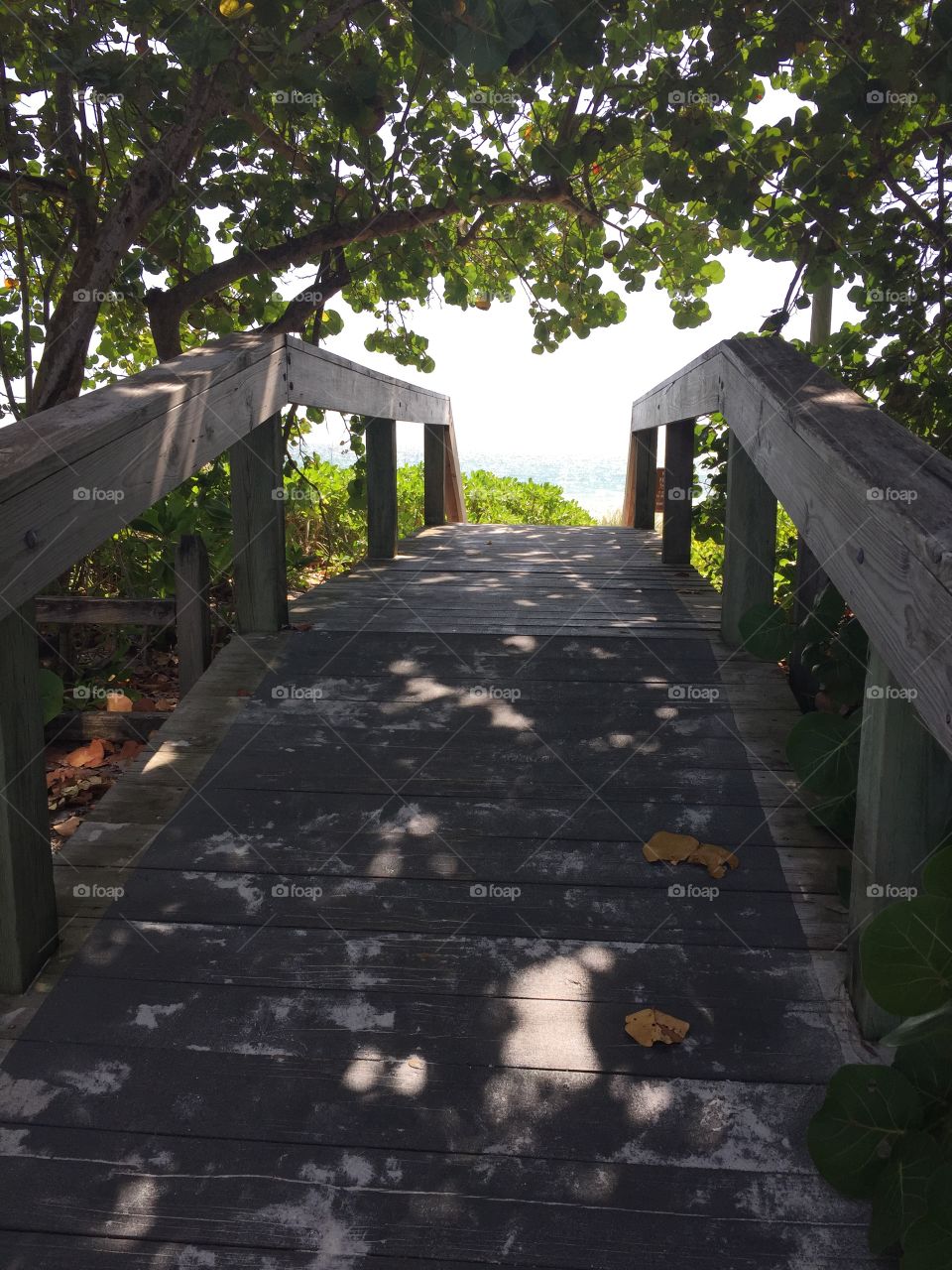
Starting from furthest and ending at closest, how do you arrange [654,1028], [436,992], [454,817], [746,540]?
[746,540], [454,817], [436,992], [654,1028]

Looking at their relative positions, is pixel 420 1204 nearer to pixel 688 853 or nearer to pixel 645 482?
pixel 688 853

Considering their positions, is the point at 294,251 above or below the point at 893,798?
above

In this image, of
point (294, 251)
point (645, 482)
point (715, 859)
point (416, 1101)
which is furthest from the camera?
point (645, 482)

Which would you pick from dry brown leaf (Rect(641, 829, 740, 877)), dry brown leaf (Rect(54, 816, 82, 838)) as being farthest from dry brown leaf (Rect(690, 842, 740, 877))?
dry brown leaf (Rect(54, 816, 82, 838))

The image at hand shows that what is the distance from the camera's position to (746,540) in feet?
10.9

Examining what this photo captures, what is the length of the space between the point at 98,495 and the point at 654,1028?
148cm

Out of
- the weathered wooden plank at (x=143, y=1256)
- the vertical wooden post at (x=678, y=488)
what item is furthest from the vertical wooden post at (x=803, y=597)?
the weathered wooden plank at (x=143, y=1256)

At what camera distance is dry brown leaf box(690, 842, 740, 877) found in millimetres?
2285

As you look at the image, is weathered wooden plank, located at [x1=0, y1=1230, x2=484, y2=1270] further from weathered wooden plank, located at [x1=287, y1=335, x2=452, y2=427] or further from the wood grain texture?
the wood grain texture

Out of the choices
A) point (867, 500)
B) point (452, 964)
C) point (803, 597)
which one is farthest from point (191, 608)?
point (867, 500)

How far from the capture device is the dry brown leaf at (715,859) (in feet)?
7.50

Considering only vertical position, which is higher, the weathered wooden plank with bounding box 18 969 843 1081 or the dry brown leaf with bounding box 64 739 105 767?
the weathered wooden plank with bounding box 18 969 843 1081

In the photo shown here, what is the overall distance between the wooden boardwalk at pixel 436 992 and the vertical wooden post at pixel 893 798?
25 cm

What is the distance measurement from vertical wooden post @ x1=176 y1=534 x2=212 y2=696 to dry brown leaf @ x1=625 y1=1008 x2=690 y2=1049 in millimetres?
1967
